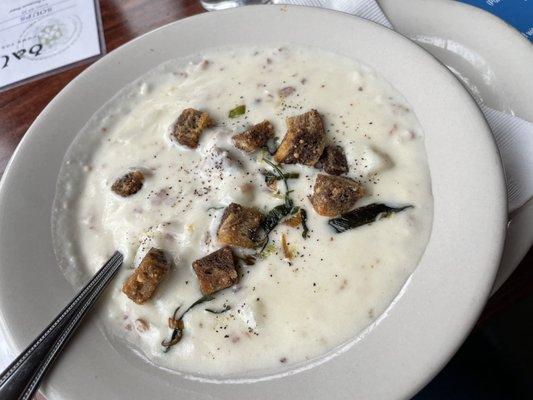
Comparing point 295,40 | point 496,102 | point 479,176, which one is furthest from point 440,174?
point 295,40

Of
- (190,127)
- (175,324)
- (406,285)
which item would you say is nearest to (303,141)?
(190,127)

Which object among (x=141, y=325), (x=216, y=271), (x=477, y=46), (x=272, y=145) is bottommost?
(x=141, y=325)

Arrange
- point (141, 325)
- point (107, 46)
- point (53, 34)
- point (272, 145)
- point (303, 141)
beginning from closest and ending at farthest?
point (141, 325), point (303, 141), point (272, 145), point (107, 46), point (53, 34)

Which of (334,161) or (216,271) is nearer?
(216,271)

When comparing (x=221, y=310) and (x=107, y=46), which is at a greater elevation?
(x=107, y=46)

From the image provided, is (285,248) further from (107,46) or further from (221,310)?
(107,46)

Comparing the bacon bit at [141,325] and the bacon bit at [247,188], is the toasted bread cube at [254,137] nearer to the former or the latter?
the bacon bit at [247,188]

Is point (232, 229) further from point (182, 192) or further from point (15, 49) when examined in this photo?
point (15, 49)
